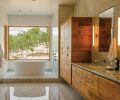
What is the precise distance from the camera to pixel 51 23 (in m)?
9.70

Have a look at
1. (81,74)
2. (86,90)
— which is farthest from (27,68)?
(86,90)

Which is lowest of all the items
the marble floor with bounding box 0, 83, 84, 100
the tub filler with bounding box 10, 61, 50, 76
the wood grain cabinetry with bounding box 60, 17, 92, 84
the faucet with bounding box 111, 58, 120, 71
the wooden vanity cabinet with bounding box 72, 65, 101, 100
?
the marble floor with bounding box 0, 83, 84, 100

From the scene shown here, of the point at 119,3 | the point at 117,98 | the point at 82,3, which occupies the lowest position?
the point at 117,98

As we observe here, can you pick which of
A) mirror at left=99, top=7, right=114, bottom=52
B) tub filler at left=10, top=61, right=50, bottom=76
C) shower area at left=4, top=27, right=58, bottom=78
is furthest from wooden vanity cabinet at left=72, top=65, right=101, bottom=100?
shower area at left=4, top=27, right=58, bottom=78

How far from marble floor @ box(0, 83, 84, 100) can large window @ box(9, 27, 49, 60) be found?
340cm

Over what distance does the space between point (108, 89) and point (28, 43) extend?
7540mm

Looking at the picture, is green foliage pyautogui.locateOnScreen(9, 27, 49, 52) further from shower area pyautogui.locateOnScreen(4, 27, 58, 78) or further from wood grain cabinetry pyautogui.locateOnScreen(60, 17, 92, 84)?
wood grain cabinetry pyautogui.locateOnScreen(60, 17, 92, 84)

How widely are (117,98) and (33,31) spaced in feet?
25.9

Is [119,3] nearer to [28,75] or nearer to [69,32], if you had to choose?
[69,32]

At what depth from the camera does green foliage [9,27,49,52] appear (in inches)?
384

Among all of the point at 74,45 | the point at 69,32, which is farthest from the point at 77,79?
the point at 69,32

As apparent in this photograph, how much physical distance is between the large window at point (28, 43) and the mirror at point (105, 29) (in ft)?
18.2

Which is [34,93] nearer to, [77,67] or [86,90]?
[77,67]

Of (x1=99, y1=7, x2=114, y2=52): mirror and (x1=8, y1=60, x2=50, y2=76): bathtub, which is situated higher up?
(x1=99, y1=7, x2=114, y2=52): mirror
